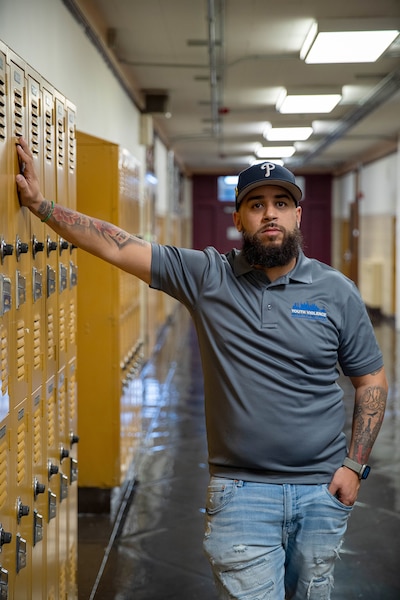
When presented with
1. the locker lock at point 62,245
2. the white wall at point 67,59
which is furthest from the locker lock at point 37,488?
the white wall at point 67,59

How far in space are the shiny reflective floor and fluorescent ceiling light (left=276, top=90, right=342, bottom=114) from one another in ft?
14.0

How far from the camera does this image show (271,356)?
2287 millimetres

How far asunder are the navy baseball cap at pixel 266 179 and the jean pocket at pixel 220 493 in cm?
91

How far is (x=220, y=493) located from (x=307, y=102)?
8289mm

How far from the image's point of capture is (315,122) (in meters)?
12.2

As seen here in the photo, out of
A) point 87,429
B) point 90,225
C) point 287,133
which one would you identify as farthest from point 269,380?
point 287,133

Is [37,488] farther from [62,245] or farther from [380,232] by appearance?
[380,232]

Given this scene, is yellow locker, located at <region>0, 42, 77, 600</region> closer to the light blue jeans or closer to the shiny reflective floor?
the light blue jeans

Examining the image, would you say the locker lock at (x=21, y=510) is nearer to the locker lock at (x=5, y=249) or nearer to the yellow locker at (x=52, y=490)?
the yellow locker at (x=52, y=490)

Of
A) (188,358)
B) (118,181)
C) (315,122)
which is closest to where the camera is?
(118,181)

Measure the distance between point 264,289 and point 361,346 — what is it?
36 cm

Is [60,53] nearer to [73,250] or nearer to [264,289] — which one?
[73,250]

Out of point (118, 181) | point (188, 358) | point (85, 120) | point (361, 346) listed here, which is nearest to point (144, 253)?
point (361, 346)

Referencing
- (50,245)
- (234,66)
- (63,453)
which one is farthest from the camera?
(234,66)
